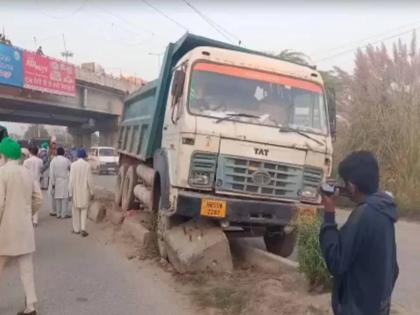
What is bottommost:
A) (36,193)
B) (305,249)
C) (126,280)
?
(126,280)

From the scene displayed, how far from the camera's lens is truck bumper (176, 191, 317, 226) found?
694 centimetres

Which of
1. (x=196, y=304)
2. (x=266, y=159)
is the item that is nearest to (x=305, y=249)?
(x=196, y=304)

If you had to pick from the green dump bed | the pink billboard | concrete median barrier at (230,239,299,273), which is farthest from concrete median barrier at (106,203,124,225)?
the pink billboard

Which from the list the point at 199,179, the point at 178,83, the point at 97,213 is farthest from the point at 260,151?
the point at 97,213

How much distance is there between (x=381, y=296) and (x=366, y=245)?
28 cm

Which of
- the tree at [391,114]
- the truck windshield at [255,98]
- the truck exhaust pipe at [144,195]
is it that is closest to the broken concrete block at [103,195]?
the truck exhaust pipe at [144,195]

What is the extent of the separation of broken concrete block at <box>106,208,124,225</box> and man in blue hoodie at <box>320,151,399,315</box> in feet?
29.6

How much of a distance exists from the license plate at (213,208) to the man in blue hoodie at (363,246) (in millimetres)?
4002

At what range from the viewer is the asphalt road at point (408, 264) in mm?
6180

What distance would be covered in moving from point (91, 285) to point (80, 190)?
4237 mm

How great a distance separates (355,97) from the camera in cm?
1723

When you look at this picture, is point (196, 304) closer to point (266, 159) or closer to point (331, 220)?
point (266, 159)

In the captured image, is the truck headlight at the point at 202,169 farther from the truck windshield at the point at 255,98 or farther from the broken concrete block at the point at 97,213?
the broken concrete block at the point at 97,213

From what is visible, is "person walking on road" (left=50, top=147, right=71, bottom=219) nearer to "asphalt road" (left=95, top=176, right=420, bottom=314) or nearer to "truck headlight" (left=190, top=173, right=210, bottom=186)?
"asphalt road" (left=95, top=176, right=420, bottom=314)
